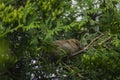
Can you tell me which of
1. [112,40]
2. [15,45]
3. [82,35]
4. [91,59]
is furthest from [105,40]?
[15,45]

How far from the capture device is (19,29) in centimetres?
161

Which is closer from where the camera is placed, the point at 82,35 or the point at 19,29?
the point at 19,29

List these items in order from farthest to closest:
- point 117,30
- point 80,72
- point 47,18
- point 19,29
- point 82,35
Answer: point 82,35 → point 117,30 → point 80,72 → point 47,18 → point 19,29

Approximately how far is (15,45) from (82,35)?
0.66m

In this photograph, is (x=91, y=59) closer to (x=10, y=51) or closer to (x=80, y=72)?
(x=80, y=72)

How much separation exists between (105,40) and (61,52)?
24 cm

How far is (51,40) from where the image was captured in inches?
67.0

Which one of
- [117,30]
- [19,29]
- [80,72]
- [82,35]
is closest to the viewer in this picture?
[19,29]

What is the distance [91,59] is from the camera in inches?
71.5

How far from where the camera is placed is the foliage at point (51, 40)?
1.61 m

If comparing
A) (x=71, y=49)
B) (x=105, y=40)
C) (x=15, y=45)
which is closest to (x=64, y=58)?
(x=71, y=49)

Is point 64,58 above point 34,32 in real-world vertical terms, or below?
below

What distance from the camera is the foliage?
1606 mm

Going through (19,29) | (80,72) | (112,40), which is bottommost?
(80,72)
